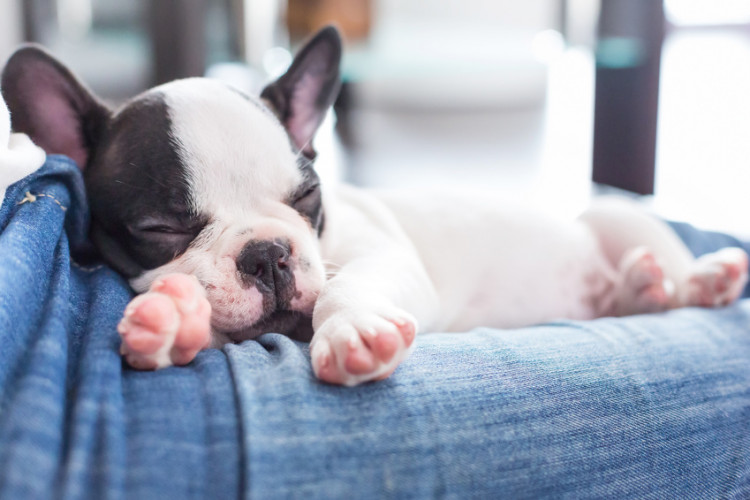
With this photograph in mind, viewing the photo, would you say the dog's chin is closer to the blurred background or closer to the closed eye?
the closed eye

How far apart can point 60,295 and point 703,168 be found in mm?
3422

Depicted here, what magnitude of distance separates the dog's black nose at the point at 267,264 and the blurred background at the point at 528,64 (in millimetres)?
1846

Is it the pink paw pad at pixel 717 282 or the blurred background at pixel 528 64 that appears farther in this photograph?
the blurred background at pixel 528 64

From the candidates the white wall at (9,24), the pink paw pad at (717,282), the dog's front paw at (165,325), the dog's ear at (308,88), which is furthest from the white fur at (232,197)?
the white wall at (9,24)

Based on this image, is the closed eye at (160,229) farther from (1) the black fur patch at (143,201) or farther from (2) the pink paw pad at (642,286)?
(2) the pink paw pad at (642,286)

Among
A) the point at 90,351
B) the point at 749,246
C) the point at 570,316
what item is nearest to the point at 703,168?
the point at 749,246

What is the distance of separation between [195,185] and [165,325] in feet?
1.07

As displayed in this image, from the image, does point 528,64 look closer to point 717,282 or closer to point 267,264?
point 717,282

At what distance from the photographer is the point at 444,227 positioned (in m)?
1.59

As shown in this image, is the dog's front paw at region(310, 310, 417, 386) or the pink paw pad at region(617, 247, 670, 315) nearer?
the dog's front paw at region(310, 310, 417, 386)

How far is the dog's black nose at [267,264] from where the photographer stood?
1.00m

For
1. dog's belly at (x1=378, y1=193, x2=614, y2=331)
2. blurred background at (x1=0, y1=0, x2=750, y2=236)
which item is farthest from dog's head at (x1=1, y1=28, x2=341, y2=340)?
blurred background at (x1=0, y1=0, x2=750, y2=236)

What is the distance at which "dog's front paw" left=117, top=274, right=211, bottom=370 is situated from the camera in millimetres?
763

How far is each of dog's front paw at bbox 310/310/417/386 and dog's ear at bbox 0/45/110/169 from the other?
2.16 ft
